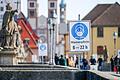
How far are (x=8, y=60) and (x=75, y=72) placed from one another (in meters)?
11.6

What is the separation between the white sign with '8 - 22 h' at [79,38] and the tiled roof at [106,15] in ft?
280

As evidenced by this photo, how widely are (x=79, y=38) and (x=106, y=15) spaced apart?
90442 millimetres

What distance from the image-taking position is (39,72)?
13.2m

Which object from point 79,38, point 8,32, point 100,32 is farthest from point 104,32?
point 79,38

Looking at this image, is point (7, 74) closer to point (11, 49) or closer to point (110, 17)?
point (11, 49)

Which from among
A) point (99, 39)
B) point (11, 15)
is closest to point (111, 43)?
point (99, 39)

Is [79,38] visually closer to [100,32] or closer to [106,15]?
[100,32]

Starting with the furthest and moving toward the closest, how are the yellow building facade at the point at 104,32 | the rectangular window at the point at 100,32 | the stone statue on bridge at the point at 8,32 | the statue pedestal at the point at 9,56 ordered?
the rectangular window at the point at 100,32, the yellow building facade at the point at 104,32, the stone statue on bridge at the point at 8,32, the statue pedestal at the point at 9,56

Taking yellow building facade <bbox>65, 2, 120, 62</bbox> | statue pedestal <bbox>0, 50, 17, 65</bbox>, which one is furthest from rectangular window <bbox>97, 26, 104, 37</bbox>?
statue pedestal <bbox>0, 50, 17, 65</bbox>

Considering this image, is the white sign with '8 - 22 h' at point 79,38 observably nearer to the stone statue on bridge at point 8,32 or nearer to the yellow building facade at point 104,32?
the stone statue on bridge at point 8,32

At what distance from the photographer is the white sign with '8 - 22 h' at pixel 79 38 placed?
55.8 ft

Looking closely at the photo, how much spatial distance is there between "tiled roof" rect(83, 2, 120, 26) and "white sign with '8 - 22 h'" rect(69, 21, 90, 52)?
85.4 meters

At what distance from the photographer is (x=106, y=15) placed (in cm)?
10706

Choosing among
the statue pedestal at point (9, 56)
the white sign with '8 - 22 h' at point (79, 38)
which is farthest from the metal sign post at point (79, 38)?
the statue pedestal at point (9, 56)
